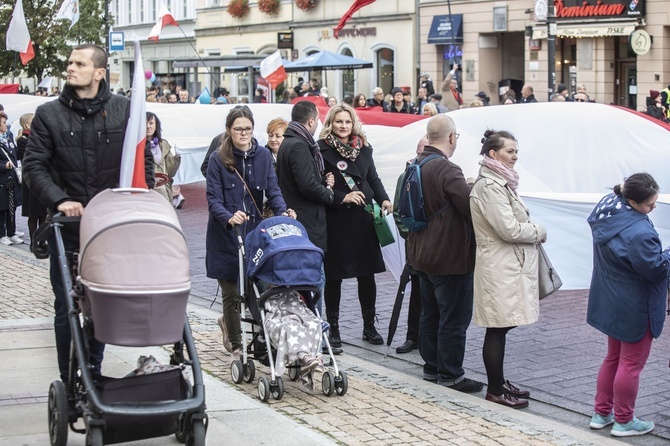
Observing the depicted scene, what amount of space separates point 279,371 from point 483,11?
1272 inches

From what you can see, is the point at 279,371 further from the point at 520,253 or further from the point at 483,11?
the point at 483,11

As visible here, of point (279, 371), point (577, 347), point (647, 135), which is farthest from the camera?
point (647, 135)

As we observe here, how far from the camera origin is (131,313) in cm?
527

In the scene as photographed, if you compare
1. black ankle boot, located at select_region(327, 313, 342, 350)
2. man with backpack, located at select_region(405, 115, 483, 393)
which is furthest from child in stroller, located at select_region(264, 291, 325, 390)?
black ankle boot, located at select_region(327, 313, 342, 350)

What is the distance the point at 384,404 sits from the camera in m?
7.31

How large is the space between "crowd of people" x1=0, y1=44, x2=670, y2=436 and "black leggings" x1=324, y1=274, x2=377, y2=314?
11mm

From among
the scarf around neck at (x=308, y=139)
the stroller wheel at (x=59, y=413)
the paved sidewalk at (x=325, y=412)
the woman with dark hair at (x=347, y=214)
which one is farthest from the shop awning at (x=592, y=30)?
the stroller wheel at (x=59, y=413)

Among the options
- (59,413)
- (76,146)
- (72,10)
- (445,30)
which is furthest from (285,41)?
(59,413)

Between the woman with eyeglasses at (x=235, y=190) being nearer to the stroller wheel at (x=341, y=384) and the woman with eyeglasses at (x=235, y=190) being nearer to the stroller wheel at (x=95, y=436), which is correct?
the stroller wheel at (x=341, y=384)

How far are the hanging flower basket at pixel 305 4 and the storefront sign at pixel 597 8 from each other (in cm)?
1288

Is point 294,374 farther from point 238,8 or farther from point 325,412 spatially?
point 238,8

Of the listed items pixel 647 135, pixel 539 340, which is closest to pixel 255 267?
pixel 539 340

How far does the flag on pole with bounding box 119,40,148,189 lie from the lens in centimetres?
582

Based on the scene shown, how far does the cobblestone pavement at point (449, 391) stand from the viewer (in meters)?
6.71
